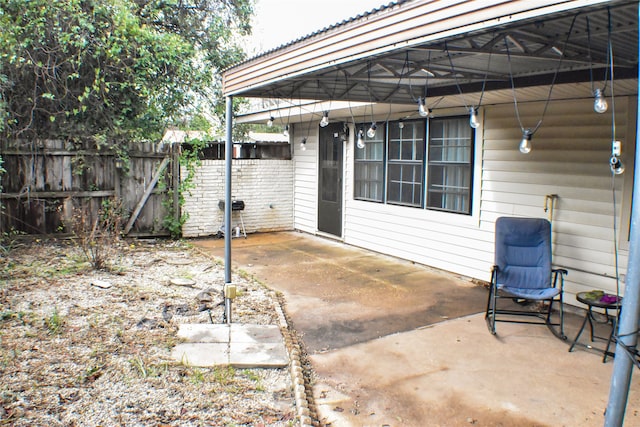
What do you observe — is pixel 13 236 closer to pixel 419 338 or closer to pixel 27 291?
pixel 27 291

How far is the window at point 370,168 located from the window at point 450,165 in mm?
1172

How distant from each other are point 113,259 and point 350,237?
388cm

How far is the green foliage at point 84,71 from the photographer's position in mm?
8078

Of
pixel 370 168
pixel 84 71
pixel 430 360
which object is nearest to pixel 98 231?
pixel 84 71

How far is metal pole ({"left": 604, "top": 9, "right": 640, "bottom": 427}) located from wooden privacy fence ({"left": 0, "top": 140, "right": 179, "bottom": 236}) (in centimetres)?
733

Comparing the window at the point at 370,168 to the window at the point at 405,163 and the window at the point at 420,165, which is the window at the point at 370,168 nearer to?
the window at the point at 420,165

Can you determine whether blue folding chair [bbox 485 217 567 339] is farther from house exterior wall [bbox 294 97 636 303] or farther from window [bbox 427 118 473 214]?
window [bbox 427 118 473 214]

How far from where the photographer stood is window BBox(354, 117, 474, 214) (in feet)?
21.2

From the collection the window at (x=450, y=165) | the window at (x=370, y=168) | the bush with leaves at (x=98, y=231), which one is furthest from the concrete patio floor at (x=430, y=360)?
the bush with leaves at (x=98, y=231)

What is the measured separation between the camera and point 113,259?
7066mm

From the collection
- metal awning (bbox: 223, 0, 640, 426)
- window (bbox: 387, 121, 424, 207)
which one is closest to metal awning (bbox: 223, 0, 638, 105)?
metal awning (bbox: 223, 0, 640, 426)

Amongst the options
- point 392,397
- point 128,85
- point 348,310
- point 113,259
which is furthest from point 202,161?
point 392,397

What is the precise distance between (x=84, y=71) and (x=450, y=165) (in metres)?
6.56

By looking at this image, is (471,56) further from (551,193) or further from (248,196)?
(248,196)
